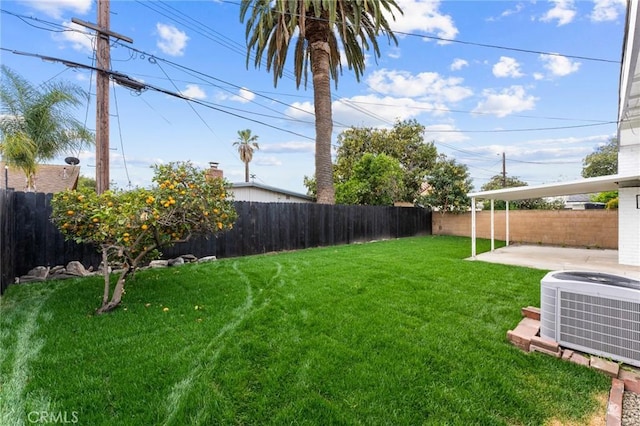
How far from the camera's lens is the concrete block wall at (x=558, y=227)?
35.1ft

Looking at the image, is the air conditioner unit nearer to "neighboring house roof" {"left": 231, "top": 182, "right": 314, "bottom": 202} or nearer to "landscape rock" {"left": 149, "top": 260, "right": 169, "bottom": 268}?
"landscape rock" {"left": 149, "top": 260, "right": 169, "bottom": 268}

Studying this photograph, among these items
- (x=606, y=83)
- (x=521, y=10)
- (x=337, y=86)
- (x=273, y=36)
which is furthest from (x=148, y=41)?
(x=606, y=83)

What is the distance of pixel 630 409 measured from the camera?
2.11 meters

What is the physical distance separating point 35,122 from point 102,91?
2938mm

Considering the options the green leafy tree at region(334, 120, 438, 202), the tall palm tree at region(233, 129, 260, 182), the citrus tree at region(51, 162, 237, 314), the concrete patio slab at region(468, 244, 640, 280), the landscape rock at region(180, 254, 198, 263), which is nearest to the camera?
the citrus tree at region(51, 162, 237, 314)

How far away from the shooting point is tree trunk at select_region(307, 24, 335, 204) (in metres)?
10.9

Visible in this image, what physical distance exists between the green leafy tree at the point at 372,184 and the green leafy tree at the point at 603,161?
647 inches

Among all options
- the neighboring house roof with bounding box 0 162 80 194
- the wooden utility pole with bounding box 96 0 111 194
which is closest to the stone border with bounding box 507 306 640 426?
the wooden utility pole with bounding box 96 0 111 194

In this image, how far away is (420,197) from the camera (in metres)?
15.9

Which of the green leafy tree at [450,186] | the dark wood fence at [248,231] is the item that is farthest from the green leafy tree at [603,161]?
the dark wood fence at [248,231]

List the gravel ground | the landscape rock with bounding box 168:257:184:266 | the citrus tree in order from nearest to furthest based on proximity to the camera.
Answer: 1. the gravel ground
2. the citrus tree
3. the landscape rock with bounding box 168:257:184:266

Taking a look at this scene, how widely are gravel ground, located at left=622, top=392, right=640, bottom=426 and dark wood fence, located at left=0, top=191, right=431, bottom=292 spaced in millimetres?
6854

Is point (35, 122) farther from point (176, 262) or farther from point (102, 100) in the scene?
point (176, 262)

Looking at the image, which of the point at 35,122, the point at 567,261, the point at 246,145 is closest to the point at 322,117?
the point at 35,122
